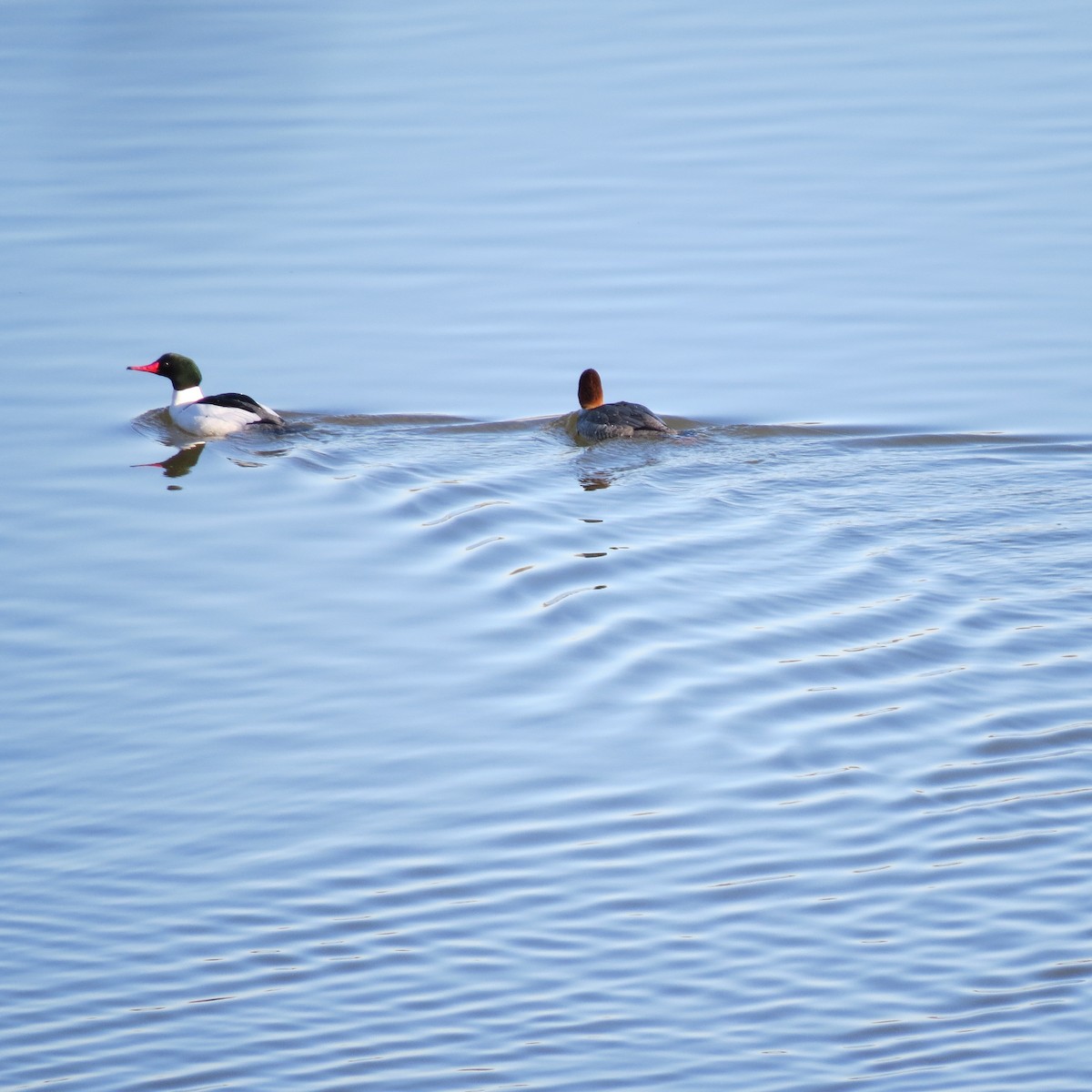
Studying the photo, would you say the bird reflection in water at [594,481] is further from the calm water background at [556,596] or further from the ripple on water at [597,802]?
the ripple on water at [597,802]

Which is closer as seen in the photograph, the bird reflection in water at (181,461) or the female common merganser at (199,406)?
the bird reflection in water at (181,461)

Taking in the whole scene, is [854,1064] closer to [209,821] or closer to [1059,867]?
[1059,867]

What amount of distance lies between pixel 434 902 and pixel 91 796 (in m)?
1.83

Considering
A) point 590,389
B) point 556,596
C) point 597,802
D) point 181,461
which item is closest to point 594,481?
point 590,389

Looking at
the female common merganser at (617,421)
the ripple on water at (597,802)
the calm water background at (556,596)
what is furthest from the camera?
the female common merganser at (617,421)

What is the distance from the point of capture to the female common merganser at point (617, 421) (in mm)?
12055

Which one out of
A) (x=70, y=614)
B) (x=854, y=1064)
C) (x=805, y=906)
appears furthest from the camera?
(x=70, y=614)

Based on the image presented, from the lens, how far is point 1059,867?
20.2 feet

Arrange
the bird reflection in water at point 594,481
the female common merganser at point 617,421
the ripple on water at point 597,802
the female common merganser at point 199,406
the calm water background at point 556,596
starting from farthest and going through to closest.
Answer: the female common merganser at point 199,406
the female common merganser at point 617,421
the bird reflection in water at point 594,481
the calm water background at point 556,596
the ripple on water at point 597,802

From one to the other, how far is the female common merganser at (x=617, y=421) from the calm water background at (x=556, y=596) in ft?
0.57

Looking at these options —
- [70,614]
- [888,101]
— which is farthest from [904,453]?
[888,101]

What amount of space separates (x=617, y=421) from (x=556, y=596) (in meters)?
2.83

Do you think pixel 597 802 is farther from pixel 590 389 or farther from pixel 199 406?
pixel 199 406

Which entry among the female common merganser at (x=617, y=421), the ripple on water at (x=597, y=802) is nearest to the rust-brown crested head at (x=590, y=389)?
the female common merganser at (x=617, y=421)
